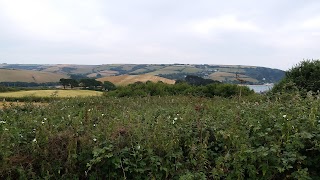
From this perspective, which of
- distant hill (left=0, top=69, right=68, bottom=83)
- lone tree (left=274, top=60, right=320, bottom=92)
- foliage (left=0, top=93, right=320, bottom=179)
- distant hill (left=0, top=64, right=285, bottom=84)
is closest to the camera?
foliage (left=0, top=93, right=320, bottom=179)

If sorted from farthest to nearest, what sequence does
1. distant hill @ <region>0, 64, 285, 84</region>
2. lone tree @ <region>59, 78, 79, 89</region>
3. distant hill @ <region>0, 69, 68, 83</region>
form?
1. distant hill @ <region>0, 69, 68, 83</region>
2. distant hill @ <region>0, 64, 285, 84</region>
3. lone tree @ <region>59, 78, 79, 89</region>

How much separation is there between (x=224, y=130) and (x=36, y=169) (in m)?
2.87

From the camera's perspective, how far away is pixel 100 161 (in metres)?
4.12

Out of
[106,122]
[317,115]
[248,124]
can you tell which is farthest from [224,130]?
[106,122]

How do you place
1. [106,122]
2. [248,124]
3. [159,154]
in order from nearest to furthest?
[159,154]
[248,124]
[106,122]

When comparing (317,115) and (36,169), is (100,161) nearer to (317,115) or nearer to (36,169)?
(36,169)

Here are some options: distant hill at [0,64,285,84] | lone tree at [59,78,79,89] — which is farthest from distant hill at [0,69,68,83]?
lone tree at [59,78,79,89]

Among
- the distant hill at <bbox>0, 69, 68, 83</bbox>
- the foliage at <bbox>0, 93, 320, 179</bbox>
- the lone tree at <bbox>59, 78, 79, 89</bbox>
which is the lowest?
the distant hill at <bbox>0, 69, 68, 83</bbox>

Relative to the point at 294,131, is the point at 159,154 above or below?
below

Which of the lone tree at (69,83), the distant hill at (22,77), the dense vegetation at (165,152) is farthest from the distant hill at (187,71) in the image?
the dense vegetation at (165,152)

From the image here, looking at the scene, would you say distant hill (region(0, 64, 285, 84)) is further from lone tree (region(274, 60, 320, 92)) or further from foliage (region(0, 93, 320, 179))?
foliage (region(0, 93, 320, 179))

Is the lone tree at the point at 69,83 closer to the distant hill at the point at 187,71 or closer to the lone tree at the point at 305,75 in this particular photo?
the distant hill at the point at 187,71

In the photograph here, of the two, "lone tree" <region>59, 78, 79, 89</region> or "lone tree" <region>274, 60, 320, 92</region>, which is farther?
"lone tree" <region>59, 78, 79, 89</region>

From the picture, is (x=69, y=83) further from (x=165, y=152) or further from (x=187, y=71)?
(x=187, y=71)
